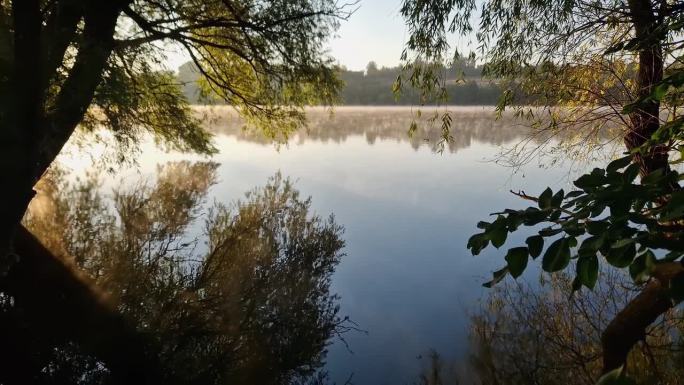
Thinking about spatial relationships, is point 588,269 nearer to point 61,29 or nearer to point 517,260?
point 517,260

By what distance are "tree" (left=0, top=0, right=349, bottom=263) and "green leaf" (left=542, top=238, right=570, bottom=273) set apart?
2.96m

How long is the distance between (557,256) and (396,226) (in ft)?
31.0

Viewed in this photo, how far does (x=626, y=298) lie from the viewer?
17.1 ft

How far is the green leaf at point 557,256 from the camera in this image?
37.9 inches

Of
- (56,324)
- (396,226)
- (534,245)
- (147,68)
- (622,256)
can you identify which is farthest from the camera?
(396,226)

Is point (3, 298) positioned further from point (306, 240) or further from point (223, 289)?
point (306, 240)

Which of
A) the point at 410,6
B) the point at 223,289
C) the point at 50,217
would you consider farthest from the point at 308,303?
the point at 50,217

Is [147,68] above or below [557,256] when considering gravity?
above

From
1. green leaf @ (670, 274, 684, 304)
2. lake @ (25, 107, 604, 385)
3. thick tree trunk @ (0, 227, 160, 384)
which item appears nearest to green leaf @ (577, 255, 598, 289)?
green leaf @ (670, 274, 684, 304)

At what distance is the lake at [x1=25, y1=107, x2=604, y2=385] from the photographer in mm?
5211

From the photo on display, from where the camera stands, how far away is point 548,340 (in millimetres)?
4559

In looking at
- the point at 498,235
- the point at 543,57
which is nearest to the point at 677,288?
the point at 498,235

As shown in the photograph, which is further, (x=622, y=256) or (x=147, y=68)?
(x=147, y=68)

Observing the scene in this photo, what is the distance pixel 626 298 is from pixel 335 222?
639 centimetres
